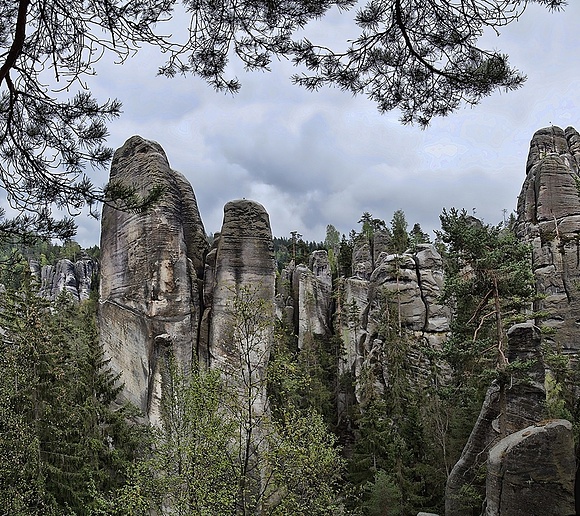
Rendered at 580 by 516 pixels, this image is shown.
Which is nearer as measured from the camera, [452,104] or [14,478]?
[452,104]

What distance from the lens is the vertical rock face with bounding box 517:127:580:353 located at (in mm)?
22641

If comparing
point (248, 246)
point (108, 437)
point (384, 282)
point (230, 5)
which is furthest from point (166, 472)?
point (384, 282)

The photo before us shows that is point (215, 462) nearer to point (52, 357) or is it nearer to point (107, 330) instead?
point (52, 357)

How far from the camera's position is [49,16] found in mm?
4332

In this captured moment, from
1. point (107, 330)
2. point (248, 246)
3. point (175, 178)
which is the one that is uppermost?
point (175, 178)

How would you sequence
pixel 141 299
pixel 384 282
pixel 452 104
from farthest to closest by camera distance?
pixel 384 282
pixel 141 299
pixel 452 104

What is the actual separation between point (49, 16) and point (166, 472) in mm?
8490

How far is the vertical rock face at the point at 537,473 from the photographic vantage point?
28.9 feet

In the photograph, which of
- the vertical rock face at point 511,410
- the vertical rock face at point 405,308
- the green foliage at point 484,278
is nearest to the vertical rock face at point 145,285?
the green foliage at point 484,278

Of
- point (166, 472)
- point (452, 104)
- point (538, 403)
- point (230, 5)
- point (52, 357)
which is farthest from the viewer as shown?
point (52, 357)

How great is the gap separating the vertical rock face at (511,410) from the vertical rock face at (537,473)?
2.18 m

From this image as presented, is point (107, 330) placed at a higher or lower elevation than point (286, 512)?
higher

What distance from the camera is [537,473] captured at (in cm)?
896

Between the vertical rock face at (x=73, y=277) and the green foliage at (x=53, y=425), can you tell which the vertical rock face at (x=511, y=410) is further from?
the vertical rock face at (x=73, y=277)
